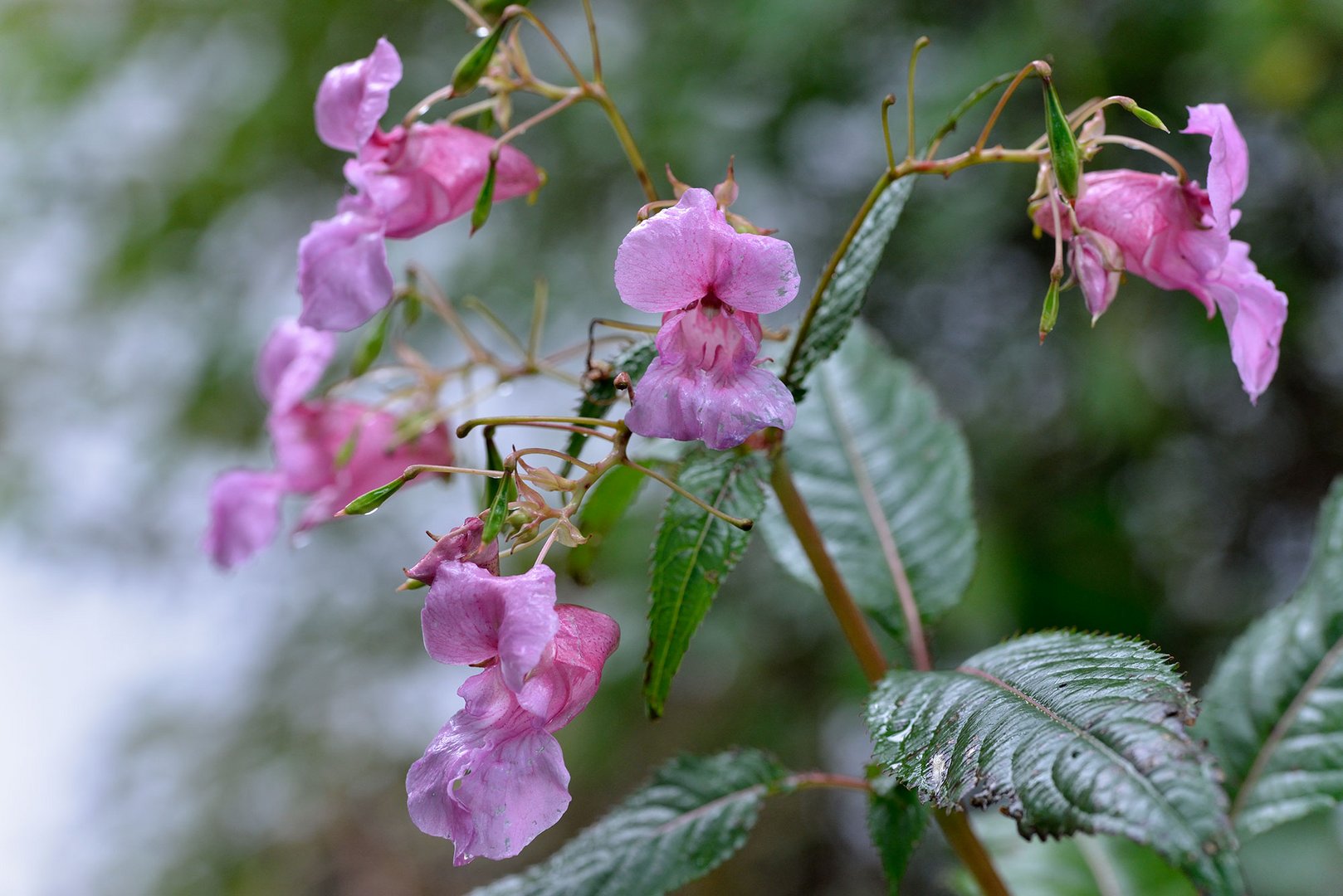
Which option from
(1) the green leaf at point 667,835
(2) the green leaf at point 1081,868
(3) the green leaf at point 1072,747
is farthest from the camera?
(2) the green leaf at point 1081,868

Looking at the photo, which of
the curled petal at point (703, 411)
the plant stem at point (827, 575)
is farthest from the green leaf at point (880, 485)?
the curled petal at point (703, 411)

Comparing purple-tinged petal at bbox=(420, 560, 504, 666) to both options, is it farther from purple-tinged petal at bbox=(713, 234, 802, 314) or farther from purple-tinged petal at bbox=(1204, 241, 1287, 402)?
purple-tinged petal at bbox=(1204, 241, 1287, 402)

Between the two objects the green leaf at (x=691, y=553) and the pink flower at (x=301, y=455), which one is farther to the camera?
the pink flower at (x=301, y=455)

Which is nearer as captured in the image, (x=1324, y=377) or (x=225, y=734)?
(x=1324, y=377)

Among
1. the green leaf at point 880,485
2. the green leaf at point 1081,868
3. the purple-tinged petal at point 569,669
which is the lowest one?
the green leaf at point 1081,868

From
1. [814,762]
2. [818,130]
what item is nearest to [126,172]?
[818,130]

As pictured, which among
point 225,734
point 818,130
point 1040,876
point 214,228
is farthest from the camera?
point 225,734

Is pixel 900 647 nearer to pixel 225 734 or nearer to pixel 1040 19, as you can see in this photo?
pixel 1040 19

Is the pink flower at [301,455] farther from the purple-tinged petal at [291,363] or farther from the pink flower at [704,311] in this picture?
the pink flower at [704,311]
